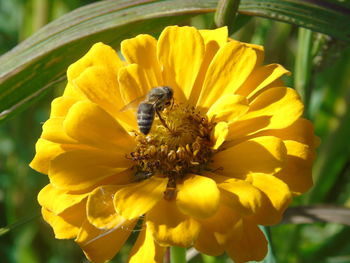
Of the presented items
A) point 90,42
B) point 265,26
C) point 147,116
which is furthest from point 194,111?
point 265,26

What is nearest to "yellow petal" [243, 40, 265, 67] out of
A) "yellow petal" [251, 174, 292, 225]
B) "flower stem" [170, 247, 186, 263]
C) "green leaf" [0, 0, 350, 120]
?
"green leaf" [0, 0, 350, 120]

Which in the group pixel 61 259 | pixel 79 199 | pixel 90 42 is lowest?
pixel 61 259

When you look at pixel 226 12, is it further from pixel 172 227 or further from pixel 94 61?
pixel 172 227

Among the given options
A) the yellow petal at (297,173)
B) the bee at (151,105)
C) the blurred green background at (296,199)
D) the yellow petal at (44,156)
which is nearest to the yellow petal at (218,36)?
the bee at (151,105)

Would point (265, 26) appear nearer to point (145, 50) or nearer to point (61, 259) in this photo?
point (145, 50)

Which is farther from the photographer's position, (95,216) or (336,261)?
(336,261)

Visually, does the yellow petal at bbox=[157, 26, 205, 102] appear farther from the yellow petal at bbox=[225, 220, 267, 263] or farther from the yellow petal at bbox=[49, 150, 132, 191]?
the yellow petal at bbox=[225, 220, 267, 263]

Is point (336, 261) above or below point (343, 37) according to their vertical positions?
below
